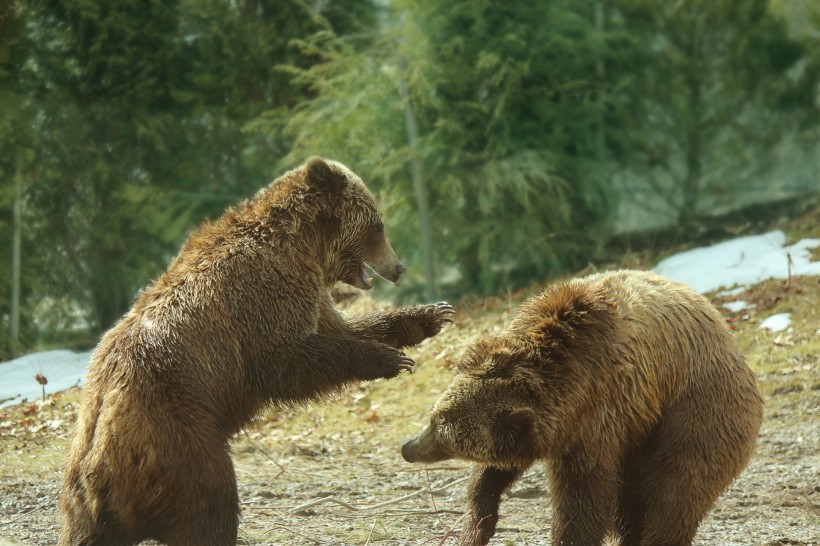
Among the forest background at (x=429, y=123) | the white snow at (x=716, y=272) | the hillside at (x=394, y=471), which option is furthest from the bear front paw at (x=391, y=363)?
the forest background at (x=429, y=123)

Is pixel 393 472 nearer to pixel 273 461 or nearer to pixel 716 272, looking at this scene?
pixel 273 461

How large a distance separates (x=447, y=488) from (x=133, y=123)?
706cm

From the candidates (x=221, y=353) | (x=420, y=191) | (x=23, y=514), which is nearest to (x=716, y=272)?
(x=420, y=191)

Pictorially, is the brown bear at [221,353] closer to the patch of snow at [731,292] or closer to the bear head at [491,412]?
the bear head at [491,412]

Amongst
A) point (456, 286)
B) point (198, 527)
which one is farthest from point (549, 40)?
point (198, 527)

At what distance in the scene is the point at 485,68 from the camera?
1178cm

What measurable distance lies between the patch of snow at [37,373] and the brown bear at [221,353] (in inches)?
77.5

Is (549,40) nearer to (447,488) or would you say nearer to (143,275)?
(143,275)

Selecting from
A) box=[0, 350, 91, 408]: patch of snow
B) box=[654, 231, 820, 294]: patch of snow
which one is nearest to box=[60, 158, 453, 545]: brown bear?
box=[0, 350, 91, 408]: patch of snow

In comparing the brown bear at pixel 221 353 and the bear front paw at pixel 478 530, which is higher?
the brown bear at pixel 221 353

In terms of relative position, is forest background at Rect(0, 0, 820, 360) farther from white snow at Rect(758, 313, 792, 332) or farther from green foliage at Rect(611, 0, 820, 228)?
white snow at Rect(758, 313, 792, 332)

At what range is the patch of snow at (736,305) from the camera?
9461mm

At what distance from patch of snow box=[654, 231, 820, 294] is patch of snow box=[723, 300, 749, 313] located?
62 centimetres

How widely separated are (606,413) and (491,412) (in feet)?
1.71
